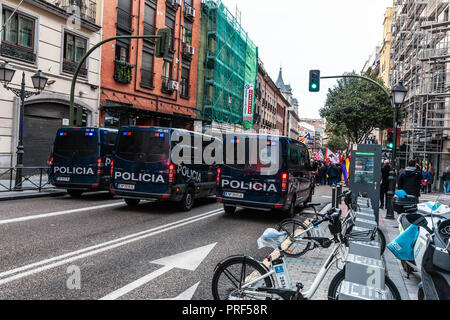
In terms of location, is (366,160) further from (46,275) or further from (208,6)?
(208,6)

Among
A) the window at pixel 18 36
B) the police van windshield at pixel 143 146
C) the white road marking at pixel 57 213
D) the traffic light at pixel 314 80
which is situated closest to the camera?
the white road marking at pixel 57 213

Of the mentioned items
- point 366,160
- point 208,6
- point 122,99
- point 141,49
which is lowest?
point 366,160

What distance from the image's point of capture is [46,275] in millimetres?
4742

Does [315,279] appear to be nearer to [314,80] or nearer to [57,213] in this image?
[57,213]

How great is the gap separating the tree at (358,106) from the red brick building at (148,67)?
51.4 feet

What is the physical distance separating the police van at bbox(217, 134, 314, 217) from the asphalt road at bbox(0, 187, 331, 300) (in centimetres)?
55

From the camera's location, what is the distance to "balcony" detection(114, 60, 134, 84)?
22.0 meters

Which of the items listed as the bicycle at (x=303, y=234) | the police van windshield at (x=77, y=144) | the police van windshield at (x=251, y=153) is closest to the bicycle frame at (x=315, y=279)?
the bicycle at (x=303, y=234)

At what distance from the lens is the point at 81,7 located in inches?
763

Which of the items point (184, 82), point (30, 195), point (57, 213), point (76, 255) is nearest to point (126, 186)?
point (57, 213)

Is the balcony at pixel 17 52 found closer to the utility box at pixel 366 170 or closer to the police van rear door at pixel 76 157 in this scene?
the police van rear door at pixel 76 157

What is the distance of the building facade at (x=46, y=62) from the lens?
15.9 metres
